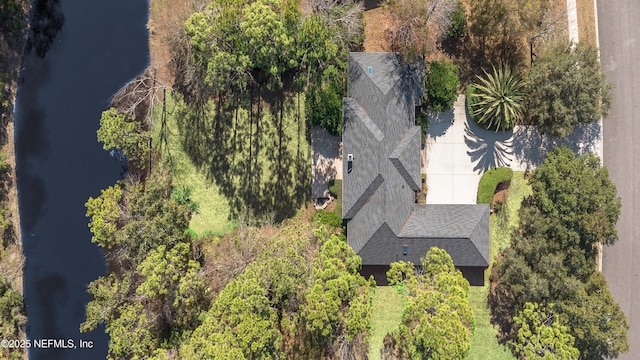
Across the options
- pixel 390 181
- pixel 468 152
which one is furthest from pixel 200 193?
pixel 468 152

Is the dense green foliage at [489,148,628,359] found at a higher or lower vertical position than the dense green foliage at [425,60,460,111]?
lower

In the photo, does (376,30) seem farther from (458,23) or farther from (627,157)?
(627,157)

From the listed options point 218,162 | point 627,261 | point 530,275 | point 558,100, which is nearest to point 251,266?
point 218,162

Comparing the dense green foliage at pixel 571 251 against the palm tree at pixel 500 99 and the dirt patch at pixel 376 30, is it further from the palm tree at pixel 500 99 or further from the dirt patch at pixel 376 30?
the dirt patch at pixel 376 30

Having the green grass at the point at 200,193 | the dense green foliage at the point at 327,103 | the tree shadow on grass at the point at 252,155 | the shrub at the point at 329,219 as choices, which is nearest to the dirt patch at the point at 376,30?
the dense green foliage at the point at 327,103

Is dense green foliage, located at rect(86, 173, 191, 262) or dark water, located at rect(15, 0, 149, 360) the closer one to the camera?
dense green foliage, located at rect(86, 173, 191, 262)

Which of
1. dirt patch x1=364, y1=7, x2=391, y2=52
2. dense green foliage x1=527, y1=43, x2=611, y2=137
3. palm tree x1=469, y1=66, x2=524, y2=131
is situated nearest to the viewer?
dense green foliage x1=527, y1=43, x2=611, y2=137

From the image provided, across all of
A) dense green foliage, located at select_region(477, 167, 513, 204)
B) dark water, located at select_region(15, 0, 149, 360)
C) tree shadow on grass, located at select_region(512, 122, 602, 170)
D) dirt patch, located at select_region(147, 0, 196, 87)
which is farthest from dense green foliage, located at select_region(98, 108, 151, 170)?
tree shadow on grass, located at select_region(512, 122, 602, 170)

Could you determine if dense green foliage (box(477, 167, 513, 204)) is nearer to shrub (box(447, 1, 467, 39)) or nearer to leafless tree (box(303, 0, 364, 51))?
shrub (box(447, 1, 467, 39))
